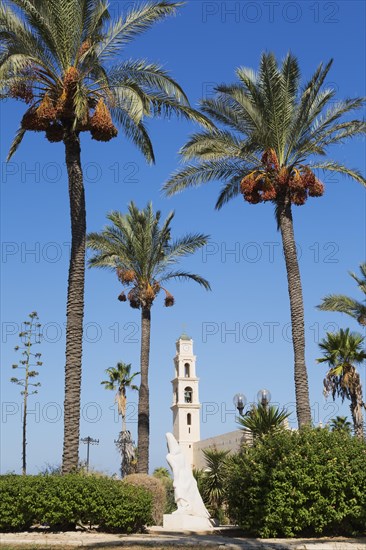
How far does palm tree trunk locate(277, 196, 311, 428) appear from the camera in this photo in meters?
17.6

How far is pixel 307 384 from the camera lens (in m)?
17.9

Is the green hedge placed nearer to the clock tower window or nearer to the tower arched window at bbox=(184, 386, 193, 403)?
the clock tower window

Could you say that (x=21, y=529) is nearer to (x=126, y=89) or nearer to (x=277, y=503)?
(x=277, y=503)

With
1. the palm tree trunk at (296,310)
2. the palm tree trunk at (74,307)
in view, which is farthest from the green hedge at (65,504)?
the palm tree trunk at (296,310)

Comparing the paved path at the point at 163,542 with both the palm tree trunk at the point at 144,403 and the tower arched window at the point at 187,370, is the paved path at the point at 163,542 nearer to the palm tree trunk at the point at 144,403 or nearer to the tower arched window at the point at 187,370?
Answer: the palm tree trunk at the point at 144,403

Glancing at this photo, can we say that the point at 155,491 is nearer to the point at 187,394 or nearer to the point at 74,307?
the point at 74,307

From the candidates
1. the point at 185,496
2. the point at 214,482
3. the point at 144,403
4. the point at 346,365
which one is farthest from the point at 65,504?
the point at 346,365

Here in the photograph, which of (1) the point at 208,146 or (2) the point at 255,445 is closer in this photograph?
(2) the point at 255,445

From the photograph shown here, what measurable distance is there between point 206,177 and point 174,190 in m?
1.14

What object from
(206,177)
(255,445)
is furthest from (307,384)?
(206,177)

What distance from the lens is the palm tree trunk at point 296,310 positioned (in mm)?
17641

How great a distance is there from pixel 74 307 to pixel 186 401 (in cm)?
5147

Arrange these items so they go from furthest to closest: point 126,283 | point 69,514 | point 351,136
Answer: point 126,283 < point 351,136 < point 69,514

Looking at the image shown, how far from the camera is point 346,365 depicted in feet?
98.8
